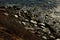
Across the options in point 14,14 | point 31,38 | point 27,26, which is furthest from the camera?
point 14,14

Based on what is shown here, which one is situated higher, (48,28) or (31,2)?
(31,2)

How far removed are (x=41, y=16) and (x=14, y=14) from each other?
0.37 metres

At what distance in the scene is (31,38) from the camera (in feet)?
6.06

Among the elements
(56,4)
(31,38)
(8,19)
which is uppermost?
(56,4)

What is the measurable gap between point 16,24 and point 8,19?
144 mm

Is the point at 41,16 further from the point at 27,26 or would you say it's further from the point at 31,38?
the point at 31,38

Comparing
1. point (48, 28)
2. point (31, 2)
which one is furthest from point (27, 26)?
point (31, 2)

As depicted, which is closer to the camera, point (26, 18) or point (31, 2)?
point (26, 18)

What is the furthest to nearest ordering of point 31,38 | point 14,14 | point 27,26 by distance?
1. point 14,14
2. point 27,26
3. point 31,38

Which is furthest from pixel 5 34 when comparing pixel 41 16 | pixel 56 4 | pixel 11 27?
pixel 56 4

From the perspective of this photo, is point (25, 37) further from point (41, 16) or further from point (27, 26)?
point (41, 16)

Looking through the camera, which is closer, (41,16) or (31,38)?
(31,38)

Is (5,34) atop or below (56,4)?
below

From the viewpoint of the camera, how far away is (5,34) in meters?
1.88
